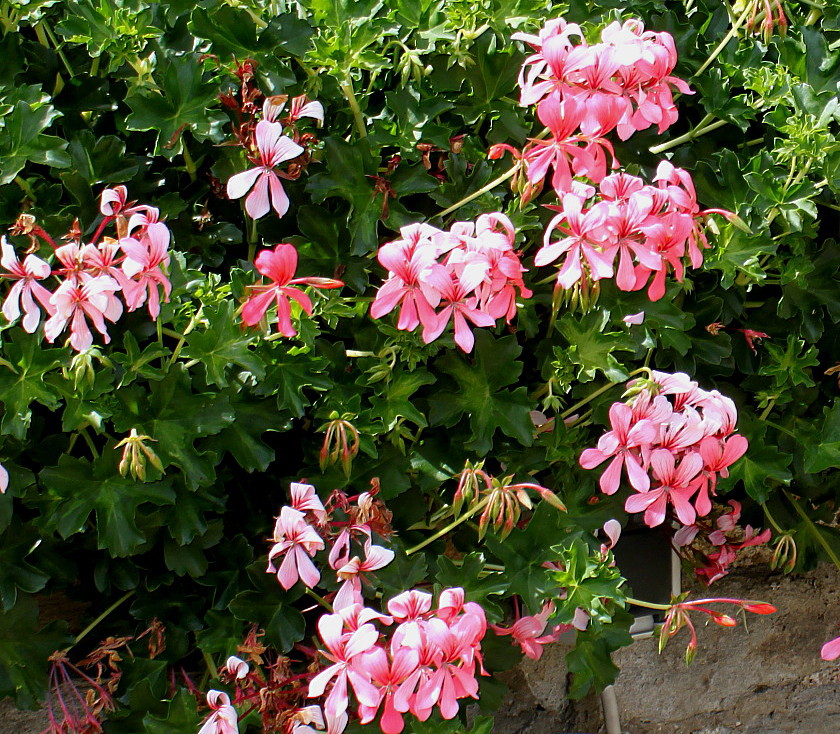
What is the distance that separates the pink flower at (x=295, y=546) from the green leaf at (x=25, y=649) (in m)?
0.35

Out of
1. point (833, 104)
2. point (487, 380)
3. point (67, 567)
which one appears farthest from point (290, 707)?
point (833, 104)

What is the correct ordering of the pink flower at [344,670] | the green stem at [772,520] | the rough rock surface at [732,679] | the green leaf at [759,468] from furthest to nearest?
1. the rough rock surface at [732,679]
2. the green stem at [772,520]
3. the green leaf at [759,468]
4. the pink flower at [344,670]

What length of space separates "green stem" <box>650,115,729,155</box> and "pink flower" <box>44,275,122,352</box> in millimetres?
882

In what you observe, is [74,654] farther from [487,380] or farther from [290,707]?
[487,380]

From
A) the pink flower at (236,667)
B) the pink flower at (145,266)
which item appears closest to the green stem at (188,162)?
the pink flower at (145,266)

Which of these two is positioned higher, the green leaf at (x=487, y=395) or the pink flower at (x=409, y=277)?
the pink flower at (x=409, y=277)

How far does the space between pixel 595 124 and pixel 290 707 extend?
846 millimetres

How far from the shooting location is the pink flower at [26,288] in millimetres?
1206

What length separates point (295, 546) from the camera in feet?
4.21

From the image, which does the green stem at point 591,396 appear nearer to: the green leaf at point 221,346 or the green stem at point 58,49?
the green leaf at point 221,346

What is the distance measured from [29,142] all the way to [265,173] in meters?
0.31

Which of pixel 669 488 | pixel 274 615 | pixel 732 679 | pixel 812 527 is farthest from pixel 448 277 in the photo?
pixel 732 679

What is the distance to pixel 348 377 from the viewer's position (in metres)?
1.48

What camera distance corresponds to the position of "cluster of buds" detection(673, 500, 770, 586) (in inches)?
68.7
